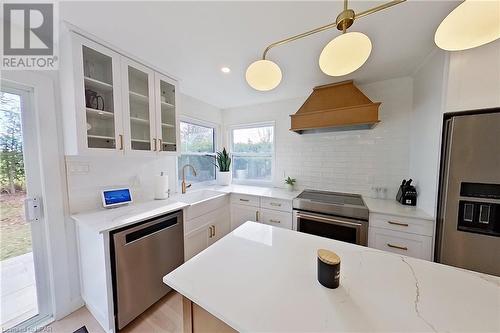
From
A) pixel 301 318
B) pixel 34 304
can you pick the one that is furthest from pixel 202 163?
pixel 301 318

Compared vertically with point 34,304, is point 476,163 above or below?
above

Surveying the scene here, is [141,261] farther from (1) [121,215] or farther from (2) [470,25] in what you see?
(2) [470,25]

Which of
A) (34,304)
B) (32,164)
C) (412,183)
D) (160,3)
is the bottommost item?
(34,304)

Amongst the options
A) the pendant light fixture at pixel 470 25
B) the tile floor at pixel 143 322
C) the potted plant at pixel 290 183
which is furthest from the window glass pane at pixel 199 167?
the pendant light fixture at pixel 470 25

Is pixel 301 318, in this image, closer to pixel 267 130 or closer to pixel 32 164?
pixel 32 164

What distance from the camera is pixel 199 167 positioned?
2961 mm

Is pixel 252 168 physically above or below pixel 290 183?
above

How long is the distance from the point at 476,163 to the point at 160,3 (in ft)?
7.85

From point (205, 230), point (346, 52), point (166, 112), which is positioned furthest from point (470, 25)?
point (205, 230)

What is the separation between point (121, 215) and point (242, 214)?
57.6 inches

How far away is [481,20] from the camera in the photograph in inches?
24.0

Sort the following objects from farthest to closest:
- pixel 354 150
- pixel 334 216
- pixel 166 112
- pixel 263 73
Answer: pixel 354 150, pixel 166 112, pixel 334 216, pixel 263 73

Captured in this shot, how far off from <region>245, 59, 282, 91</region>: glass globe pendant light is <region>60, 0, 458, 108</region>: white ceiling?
48cm

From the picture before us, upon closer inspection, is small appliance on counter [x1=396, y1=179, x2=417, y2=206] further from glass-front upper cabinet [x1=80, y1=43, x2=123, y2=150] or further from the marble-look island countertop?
glass-front upper cabinet [x1=80, y1=43, x2=123, y2=150]
